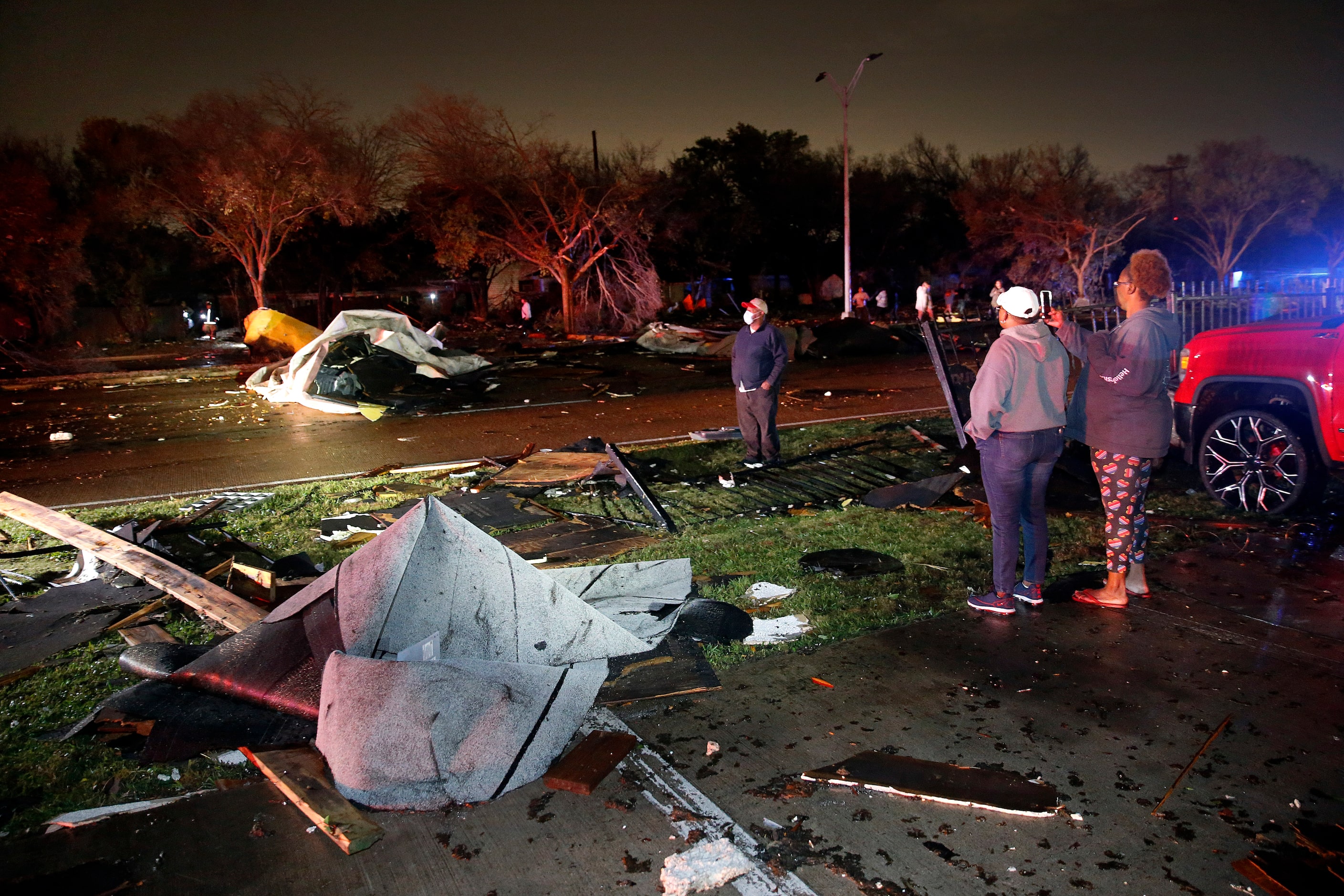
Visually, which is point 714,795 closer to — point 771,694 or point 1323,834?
point 771,694

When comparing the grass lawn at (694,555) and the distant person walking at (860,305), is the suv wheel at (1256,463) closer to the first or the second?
the grass lawn at (694,555)

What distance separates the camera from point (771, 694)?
13.0ft

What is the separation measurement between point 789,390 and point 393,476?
8.08 metres

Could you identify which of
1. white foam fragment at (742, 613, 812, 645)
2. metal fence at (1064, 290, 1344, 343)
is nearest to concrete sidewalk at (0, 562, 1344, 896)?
white foam fragment at (742, 613, 812, 645)

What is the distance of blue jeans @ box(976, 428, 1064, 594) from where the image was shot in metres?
4.62

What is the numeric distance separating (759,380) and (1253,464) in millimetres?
4239

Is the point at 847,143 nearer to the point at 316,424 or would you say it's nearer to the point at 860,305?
the point at 860,305

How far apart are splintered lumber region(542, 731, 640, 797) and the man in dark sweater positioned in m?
5.49

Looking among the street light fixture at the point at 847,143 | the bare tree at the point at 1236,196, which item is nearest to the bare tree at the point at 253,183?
the street light fixture at the point at 847,143

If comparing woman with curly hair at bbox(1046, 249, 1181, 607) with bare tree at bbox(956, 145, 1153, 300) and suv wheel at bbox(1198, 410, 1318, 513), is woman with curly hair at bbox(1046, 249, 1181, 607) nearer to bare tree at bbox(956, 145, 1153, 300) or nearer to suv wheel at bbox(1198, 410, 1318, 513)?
suv wheel at bbox(1198, 410, 1318, 513)

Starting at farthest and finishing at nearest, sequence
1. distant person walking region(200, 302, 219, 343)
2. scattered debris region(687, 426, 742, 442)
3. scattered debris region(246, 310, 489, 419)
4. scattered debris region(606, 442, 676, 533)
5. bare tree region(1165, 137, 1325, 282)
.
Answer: bare tree region(1165, 137, 1325, 282) < distant person walking region(200, 302, 219, 343) < scattered debris region(246, 310, 489, 419) < scattered debris region(687, 426, 742, 442) < scattered debris region(606, 442, 676, 533)

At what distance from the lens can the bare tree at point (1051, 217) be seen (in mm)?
47719

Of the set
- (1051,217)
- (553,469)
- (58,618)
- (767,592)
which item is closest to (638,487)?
(553,469)

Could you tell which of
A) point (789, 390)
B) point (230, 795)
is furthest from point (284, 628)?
point (789, 390)
